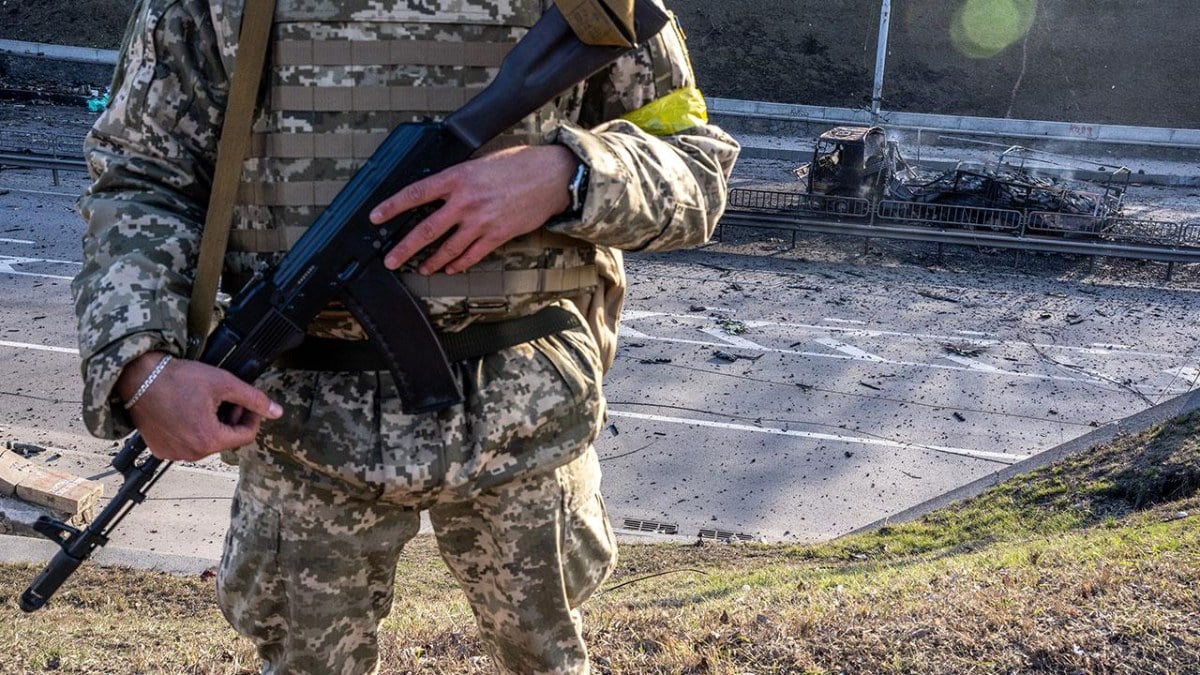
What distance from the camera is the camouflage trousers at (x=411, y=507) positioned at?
207 cm

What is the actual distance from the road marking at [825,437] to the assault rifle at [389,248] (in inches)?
252

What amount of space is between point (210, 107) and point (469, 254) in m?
0.58

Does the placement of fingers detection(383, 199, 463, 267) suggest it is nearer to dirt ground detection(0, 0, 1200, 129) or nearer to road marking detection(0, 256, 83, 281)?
road marking detection(0, 256, 83, 281)

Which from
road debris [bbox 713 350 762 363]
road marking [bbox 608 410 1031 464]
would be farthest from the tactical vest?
road debris [bbox 713 350 762 363]

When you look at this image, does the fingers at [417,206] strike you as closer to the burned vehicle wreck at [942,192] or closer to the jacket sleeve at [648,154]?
the jacket sleeve at [648,154]

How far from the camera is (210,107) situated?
6.68 feet

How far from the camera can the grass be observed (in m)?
3.35

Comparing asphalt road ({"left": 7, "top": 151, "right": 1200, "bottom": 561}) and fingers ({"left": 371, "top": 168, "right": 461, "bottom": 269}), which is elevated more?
fingers ({"left": 371, "top": 168, "right": 461, "bottom": 269})

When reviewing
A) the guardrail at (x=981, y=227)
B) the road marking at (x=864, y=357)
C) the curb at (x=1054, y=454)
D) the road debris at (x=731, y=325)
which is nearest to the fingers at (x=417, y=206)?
the curb at (x=1054, y=454)

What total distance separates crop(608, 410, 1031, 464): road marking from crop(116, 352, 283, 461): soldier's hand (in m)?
6.55

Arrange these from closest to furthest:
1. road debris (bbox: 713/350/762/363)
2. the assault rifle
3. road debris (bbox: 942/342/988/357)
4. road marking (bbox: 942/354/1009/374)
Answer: the assault rifle < road marking (bbox: 942/354/1009/374) < road debris (bbox: 713/350/762/363) < road debris (bbox: 942/342/988/357)

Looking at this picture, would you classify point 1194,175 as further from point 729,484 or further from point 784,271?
point 729,484

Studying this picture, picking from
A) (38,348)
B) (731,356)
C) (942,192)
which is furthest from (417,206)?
(942,192)

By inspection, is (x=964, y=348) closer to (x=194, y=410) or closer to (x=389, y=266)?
(x=389, y=266)
